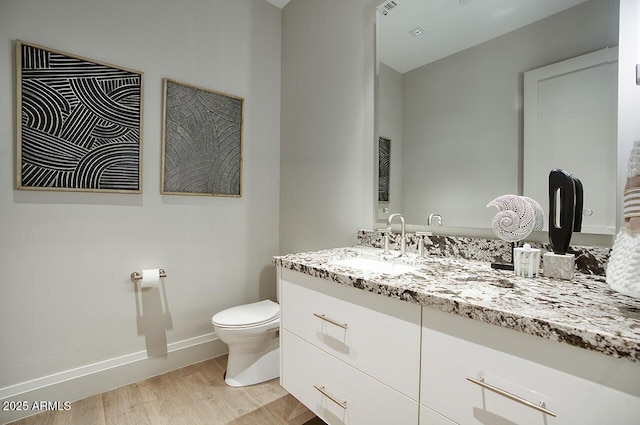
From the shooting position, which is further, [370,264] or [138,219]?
[138,219]

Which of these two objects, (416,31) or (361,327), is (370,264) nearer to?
(361,327)

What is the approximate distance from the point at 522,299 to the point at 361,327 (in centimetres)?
49

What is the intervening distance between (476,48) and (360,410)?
63.5 inches

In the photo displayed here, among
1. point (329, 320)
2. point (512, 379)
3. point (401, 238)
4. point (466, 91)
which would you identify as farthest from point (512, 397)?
point (466, 91)

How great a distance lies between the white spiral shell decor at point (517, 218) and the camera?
112 centimetres

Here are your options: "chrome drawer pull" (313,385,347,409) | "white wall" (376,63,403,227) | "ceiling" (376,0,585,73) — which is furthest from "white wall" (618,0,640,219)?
"chrome drawer pull" (313,385,347,409)

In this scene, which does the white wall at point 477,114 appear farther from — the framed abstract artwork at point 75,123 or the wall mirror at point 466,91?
the framed abstract artwork at point 75,123

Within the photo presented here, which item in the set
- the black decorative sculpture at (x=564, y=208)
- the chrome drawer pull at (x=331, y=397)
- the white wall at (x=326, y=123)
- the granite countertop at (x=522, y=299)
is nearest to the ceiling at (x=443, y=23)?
the white wall at (x=326, y=123)

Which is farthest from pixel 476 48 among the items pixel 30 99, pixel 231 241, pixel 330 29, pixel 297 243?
pixel 30 99

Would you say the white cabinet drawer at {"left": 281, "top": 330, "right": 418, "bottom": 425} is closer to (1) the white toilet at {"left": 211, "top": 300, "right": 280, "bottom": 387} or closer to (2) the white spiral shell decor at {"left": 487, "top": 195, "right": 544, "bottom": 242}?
(1) the white toilet at {"left": 211, "top": 300, "right": 280, "bottom": 387}

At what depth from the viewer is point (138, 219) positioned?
6.13ft

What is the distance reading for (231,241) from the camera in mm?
2248

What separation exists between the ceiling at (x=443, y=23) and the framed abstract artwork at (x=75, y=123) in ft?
5.11

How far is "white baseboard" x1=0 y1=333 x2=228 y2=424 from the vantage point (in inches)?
59.9
